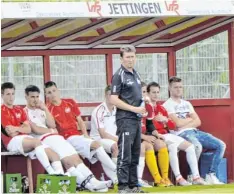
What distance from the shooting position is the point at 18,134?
14.1 m

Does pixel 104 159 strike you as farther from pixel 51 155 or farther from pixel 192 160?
pixel 192 160

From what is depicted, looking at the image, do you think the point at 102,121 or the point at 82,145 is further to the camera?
the point at 102,121

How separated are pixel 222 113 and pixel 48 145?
320 centimetres

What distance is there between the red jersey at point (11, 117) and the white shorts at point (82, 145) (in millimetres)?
847

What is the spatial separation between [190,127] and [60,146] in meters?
2.37

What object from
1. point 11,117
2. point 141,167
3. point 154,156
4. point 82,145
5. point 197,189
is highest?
point 11,117

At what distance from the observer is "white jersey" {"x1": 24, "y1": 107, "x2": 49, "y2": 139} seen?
14.5m

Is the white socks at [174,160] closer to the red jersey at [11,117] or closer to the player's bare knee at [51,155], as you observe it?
the player's bare knee at [51,155]

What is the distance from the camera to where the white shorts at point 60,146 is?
46.6 feet

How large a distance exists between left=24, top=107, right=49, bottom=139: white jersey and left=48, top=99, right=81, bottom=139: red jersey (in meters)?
0.19

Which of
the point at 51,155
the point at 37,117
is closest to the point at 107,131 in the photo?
the point at 37,117

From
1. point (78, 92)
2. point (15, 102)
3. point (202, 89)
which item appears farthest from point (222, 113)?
point (15, 102)

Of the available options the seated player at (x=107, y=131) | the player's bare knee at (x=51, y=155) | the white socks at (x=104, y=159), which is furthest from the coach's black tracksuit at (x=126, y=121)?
the seated player at (x=107, y=131)

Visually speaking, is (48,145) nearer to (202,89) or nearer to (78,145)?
(78,145)
